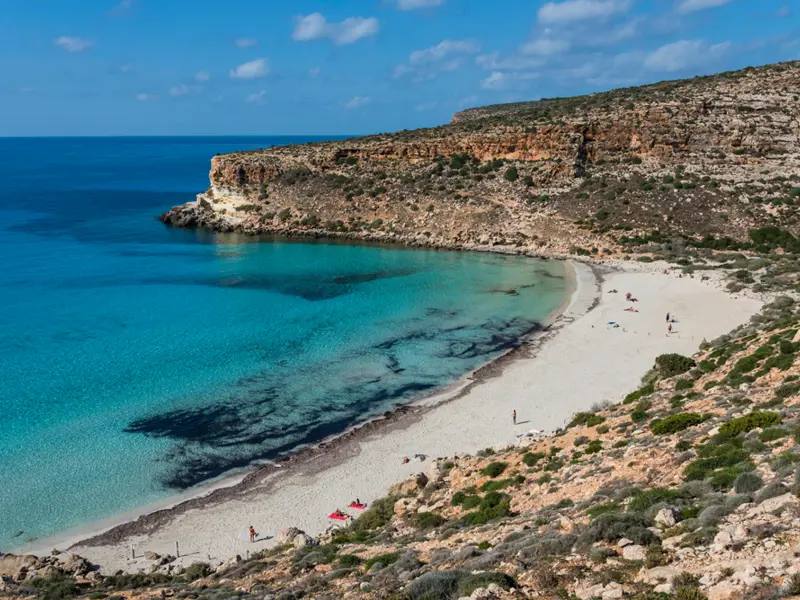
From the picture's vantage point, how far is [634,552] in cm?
974

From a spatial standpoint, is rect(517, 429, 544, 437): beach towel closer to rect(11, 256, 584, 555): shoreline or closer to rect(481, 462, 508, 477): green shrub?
rect(11, 256, 584, 555): shoreline

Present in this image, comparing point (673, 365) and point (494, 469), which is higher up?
point (673, 365)

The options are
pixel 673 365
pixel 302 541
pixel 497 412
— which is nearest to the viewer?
pixel 302 541

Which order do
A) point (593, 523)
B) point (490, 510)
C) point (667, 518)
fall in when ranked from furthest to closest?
point (490, 510) → point (593, 523) → point (667, 518)

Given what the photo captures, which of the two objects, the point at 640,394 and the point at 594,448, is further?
the point at 640,394

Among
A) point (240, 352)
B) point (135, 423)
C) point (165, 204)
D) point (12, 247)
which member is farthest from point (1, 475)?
point (165, 204)

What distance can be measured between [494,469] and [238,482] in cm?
888

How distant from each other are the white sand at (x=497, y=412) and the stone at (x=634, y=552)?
34.2 feet

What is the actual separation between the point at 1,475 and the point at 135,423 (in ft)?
16.0

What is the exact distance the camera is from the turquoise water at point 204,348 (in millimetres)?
22312

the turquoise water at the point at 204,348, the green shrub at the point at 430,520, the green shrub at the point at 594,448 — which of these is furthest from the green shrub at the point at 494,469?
the turquoise water at the point at 204,348

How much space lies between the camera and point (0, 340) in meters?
35.2

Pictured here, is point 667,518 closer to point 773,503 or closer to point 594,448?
point 773,503

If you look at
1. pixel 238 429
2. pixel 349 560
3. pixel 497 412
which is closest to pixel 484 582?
pixel 349 560
